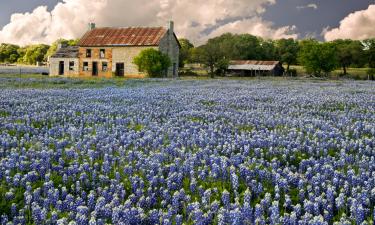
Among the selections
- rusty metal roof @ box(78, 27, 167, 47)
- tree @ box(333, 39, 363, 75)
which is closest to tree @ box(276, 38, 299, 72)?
tree @ box(333, 39, 363, 75)

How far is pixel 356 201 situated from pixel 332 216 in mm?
358

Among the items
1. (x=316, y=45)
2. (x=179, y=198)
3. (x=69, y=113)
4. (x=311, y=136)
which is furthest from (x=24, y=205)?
(x=316, y=45)

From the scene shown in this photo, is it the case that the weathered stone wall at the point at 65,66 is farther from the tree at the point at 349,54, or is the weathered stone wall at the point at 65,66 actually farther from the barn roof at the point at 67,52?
the tree at the point at 349,54

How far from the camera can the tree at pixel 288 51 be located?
117m

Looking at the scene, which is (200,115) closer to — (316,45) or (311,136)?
(311,136)

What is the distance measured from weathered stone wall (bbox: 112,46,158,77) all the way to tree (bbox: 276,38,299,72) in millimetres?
61711

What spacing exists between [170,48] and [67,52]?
1785cm

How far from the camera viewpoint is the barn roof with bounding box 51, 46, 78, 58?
69500mm

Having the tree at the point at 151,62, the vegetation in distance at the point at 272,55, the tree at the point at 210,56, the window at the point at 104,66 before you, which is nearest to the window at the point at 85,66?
the window at the point at 104,66

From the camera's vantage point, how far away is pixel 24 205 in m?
4.56

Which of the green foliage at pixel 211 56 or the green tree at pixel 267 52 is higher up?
the green tree at pixel 267 52

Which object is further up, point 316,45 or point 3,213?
point 316,45

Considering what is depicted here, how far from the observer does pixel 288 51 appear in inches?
4688

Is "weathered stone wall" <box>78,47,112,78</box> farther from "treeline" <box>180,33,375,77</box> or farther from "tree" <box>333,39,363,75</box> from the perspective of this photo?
"tree" <box>333,39,363,75</box>
